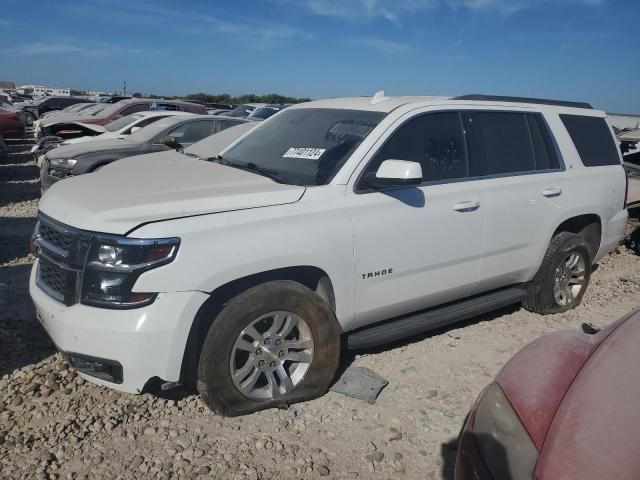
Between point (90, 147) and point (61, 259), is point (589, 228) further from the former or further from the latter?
point (90, 147)

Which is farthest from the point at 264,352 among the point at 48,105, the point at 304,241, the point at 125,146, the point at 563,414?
the point at 48,105

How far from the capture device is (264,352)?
312 cm

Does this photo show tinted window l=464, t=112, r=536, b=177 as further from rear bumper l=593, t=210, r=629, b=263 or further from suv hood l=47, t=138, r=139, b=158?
suv hood l=47, t=138, r=139, b=158

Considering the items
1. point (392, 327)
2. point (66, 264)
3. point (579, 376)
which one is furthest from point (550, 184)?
point (66, 264)

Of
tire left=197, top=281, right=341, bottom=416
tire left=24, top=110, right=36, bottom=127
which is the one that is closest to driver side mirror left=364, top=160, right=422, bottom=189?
tire left=197, top=281, right=341, bottom=416

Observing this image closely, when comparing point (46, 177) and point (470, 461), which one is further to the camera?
point (46, 177)

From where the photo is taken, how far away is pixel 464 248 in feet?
12.8

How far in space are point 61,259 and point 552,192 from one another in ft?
12.2

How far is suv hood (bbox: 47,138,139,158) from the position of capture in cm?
808

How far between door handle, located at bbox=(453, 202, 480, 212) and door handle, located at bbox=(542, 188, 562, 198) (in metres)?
0.87

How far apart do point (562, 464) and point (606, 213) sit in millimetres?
4095

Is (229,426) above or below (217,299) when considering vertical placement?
below

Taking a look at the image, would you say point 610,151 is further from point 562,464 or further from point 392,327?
point 562,464

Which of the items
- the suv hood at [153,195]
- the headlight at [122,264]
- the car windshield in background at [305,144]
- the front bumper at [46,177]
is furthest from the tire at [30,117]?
the headlight at [122,264]
